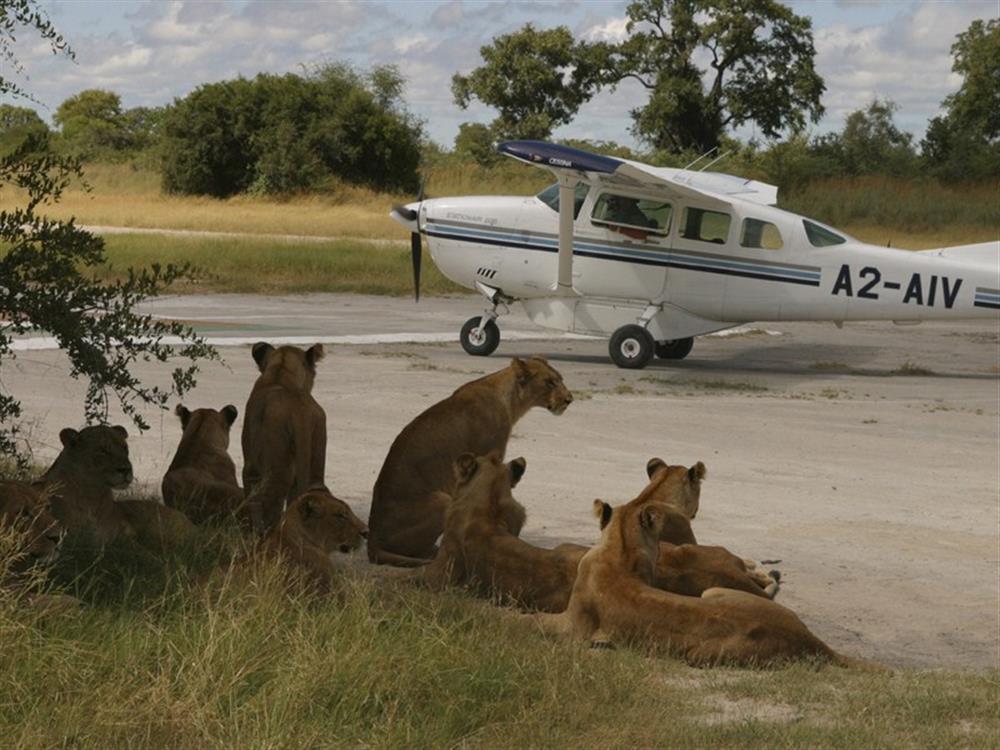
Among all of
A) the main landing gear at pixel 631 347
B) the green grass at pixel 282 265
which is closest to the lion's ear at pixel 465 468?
the main landing gear at pixel 631 347

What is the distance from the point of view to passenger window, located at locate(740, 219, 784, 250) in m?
21.8

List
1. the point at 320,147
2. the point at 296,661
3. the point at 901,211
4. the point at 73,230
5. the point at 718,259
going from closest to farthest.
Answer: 1. the point at 296,661
2. the point at 73,230
3. the point at 718,259
4. the point at 901,211
5. the point at 320,147

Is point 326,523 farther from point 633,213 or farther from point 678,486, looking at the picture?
point 633,213

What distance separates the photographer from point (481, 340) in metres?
21.9

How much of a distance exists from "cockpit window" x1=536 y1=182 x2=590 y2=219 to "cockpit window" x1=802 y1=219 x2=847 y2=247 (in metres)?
2.88

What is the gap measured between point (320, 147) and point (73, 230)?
52.1m

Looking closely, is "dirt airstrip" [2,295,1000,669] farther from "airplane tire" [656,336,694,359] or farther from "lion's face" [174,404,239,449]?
"lion's face" [174,404,239,449]

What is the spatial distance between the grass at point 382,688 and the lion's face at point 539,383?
3239 millimetres

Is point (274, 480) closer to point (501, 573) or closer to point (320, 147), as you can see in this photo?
point (501, 573)

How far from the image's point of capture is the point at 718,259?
21734mm

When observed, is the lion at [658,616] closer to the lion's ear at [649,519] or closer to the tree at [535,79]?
the lion's ear at [649,519]

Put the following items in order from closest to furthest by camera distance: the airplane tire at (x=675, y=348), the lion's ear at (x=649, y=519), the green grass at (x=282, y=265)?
the lion's ear at (x=649, y=519), the airplane tire at (x=675, y=348), the green grass at (x=282, y=265)

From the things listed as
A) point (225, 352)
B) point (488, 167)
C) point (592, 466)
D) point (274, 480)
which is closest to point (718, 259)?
point (225, 352)

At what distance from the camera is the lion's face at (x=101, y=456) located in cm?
834
